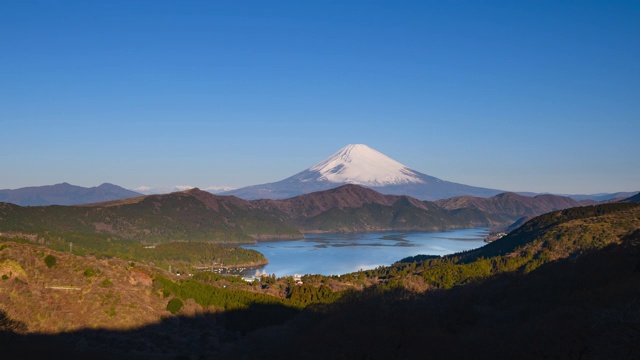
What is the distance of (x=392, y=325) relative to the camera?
158 feet

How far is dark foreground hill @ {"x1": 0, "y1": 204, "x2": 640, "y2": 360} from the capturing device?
37.8m

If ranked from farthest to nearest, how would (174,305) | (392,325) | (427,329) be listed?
(174,305) < (392,325) < (427,329)

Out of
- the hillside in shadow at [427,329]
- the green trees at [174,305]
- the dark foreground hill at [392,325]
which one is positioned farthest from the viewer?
the green trees at [174,305]

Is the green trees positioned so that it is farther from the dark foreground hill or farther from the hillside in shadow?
the hillside in shadow

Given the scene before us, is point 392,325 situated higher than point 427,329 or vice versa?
point 392,325

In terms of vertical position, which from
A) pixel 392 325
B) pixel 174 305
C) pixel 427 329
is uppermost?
pixel 392 325

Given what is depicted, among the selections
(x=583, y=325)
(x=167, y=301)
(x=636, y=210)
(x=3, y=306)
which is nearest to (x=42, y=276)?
(x=3, y=306)

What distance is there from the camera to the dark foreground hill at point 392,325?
124 ft

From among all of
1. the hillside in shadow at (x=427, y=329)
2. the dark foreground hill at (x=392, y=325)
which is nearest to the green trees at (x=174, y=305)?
the dark foreground hill at (x=392, y=325)

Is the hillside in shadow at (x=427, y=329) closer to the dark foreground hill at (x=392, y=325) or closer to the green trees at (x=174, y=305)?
the dark foreground hill at (x=392, y=325)

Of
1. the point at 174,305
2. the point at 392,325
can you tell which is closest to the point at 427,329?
the point at 392,325

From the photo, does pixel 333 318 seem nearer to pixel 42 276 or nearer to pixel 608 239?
pixel 42 276

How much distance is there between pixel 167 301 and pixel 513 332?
46.7m

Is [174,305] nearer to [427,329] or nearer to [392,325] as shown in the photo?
[392,325]
